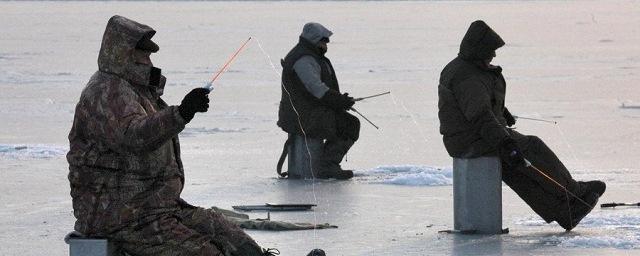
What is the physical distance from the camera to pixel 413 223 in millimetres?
10633

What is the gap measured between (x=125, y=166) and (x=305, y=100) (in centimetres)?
672

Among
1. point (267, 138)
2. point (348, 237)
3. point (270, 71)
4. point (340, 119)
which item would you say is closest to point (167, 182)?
point (348, 237)

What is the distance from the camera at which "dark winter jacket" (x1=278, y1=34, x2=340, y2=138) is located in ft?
44.2

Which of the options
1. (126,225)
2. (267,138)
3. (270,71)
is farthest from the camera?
(270,71)

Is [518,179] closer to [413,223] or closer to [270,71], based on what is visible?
[413,223]

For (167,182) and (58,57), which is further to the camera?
(58,57)

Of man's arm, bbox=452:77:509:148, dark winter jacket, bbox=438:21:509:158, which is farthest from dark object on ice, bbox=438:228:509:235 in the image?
man's arm, bbox=452:77:509:148

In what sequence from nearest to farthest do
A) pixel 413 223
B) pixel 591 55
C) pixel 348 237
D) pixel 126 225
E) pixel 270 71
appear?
pixel 126 225 < pixel 348 237 < pixel 413 223 < pixel 270 71 < pixel 591 55

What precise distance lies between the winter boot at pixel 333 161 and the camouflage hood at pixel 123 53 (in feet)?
21.5

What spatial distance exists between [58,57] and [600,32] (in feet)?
47.1

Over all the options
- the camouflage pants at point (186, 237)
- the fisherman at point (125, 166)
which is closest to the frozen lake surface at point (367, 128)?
the camouflage pants at point (186, 237)

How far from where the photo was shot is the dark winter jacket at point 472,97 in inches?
386

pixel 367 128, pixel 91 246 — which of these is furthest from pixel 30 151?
pixel 91 246

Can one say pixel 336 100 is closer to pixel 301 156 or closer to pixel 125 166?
pixel 301 156
